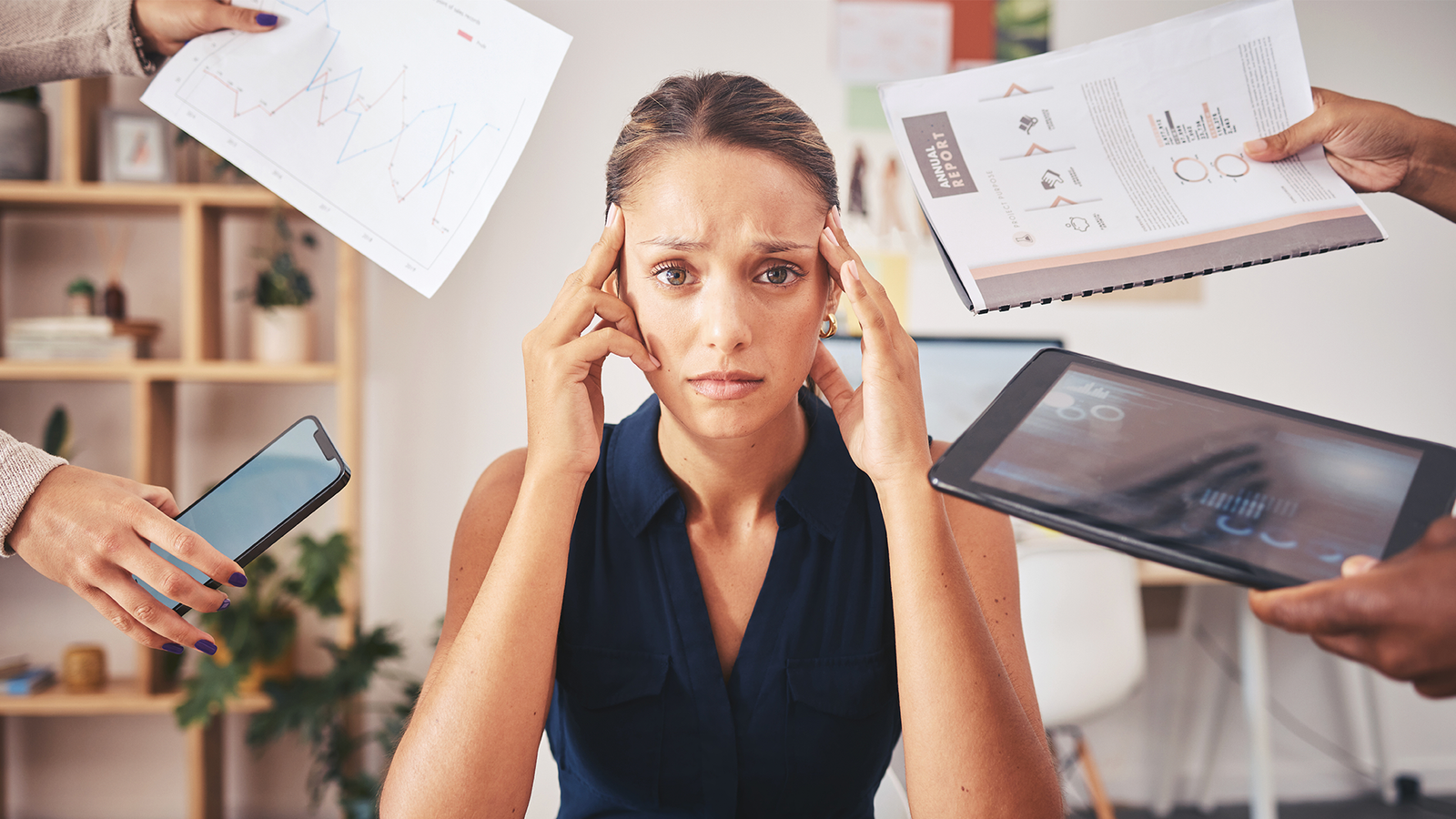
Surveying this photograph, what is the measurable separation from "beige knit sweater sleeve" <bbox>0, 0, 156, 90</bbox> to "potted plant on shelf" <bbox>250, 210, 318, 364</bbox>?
5.06 ft

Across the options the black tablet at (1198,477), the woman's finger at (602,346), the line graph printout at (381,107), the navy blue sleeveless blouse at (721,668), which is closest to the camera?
the black tablet at (1198,477)

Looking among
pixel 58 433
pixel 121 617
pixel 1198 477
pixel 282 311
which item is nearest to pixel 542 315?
pixel 282 311

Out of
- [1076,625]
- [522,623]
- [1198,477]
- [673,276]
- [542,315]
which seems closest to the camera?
[1198,477]

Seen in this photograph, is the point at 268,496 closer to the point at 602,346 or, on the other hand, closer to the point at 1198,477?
the point at 602,346

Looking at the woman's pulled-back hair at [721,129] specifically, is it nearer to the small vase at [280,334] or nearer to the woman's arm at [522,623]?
the woman's arm at [522,623]

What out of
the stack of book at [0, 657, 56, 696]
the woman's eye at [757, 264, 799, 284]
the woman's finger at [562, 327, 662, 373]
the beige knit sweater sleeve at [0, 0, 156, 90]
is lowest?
the stack of book at [0, 657, 56, 696]

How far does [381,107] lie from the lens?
2.78ft

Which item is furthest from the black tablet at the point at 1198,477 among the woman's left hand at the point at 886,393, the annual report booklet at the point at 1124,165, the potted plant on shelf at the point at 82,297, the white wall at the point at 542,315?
the potted plant on shelf at the point at 82,297

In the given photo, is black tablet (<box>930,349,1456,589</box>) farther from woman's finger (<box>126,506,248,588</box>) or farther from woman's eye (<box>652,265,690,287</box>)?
woman's finger (<box>126,506,248,588</box>)

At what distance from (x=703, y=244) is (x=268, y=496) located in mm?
541

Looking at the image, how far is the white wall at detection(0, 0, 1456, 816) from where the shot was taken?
262 centimetres

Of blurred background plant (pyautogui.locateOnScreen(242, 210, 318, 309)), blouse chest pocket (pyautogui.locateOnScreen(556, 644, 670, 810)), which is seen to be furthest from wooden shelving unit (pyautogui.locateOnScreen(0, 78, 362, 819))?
blouse chest pocket (pyautogui.locateOnScreen(556, 644, 670, 810))

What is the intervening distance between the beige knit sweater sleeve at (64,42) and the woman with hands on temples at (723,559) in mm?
533

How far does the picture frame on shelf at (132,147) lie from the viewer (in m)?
2.29
